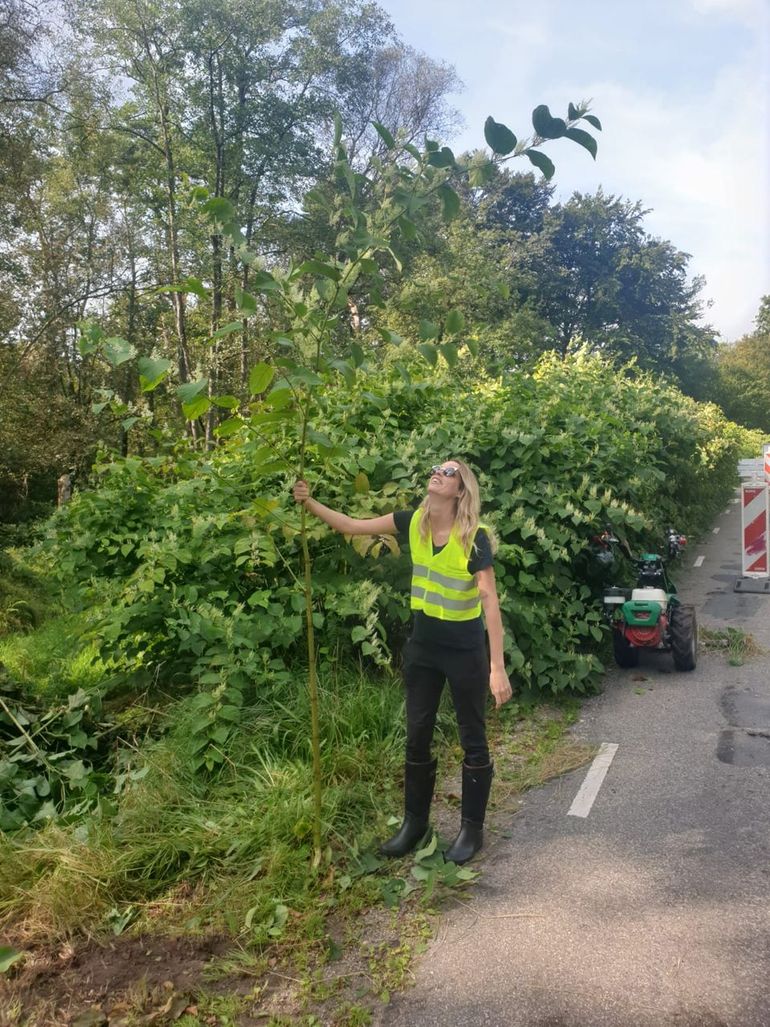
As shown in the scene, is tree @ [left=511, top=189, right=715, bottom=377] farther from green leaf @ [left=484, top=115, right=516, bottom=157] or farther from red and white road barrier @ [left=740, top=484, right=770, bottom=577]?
green leaf @ [left=484, top=115, right=516, bottom=157]

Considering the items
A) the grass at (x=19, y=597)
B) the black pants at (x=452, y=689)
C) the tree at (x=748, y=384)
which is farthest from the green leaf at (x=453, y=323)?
the tree at (x=748, y=384)

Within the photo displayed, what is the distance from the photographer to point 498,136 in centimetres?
267

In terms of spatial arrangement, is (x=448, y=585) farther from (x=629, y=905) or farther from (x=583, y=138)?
(x=583, y=138)

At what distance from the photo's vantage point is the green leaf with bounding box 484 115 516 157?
2650mm

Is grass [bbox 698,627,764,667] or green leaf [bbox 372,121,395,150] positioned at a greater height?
green leaf [bbox 372,121,395,150]

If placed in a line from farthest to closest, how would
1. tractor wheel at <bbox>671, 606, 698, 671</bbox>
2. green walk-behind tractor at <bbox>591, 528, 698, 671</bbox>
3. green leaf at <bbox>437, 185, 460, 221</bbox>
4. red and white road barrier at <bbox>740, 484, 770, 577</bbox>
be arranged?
red and white road barrier at <bbox>740, 484, 770, 577</bbox>, tractor wheel at <bbox>671, 606, 698, 671</bbox>, green walk-behind tractor at <bbox>591, 528, 698, 671</bbox>, green leaf at <bbox>437, 185, 460, 221</bbox>

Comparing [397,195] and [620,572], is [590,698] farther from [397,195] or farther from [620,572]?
[397,195]

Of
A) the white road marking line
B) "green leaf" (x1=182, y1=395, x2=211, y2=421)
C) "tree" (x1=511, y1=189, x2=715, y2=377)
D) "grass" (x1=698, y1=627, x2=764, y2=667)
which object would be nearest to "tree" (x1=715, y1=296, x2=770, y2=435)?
"tree" (x1=511, y1=189, x2=715, y2=377)

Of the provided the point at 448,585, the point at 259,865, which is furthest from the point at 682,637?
the point at 259,865

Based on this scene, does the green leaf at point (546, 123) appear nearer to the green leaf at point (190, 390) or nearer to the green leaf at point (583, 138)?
the green leaf at point (583, 138)

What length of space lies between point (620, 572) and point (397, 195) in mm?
5462

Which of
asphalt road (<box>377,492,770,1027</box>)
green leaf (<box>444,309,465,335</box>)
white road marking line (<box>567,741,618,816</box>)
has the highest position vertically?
green leaf (<box>444,309,465,335</box>)

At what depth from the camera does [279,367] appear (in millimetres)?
3102

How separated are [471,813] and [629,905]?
81cm
